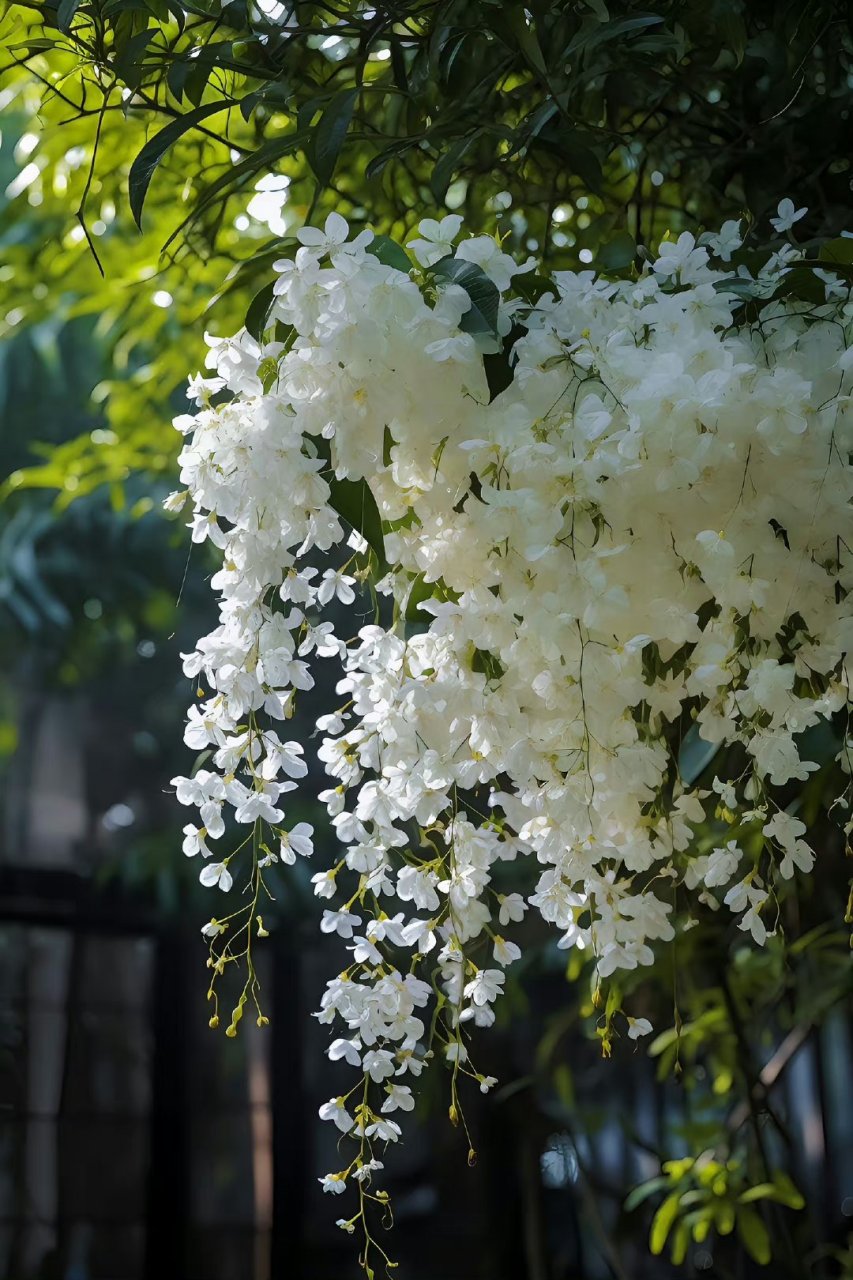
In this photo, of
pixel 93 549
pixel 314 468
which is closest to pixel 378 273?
pixel 314 468

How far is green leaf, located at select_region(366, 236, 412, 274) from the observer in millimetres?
706

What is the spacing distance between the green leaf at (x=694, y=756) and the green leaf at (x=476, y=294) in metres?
0.34

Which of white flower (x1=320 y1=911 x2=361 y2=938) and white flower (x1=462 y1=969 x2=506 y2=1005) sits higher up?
white flower (x1=320 y1=911 x2=361 y2=938)

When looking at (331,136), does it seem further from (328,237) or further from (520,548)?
(520,548)

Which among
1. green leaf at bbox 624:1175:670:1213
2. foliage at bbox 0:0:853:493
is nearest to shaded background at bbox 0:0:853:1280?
green leaf at bbox 624:1175:670:1213

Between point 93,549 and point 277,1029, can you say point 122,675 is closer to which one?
point 93,549

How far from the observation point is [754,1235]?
1.58 metres

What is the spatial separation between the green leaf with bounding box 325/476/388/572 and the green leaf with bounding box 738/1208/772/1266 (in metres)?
1.24

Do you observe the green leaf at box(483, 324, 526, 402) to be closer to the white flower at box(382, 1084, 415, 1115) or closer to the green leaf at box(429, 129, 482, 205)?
the green leaf at box(429, 129, 482, 205)

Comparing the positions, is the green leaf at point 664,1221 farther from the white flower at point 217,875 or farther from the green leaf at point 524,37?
the green leaf at point 524,37

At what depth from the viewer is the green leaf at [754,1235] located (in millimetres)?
1557

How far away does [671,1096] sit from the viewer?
257cm

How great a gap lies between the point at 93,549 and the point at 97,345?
49 cm

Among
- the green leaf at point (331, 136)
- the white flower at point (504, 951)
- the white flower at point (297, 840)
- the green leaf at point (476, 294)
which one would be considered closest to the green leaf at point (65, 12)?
the green leaf at point (331, 136)
